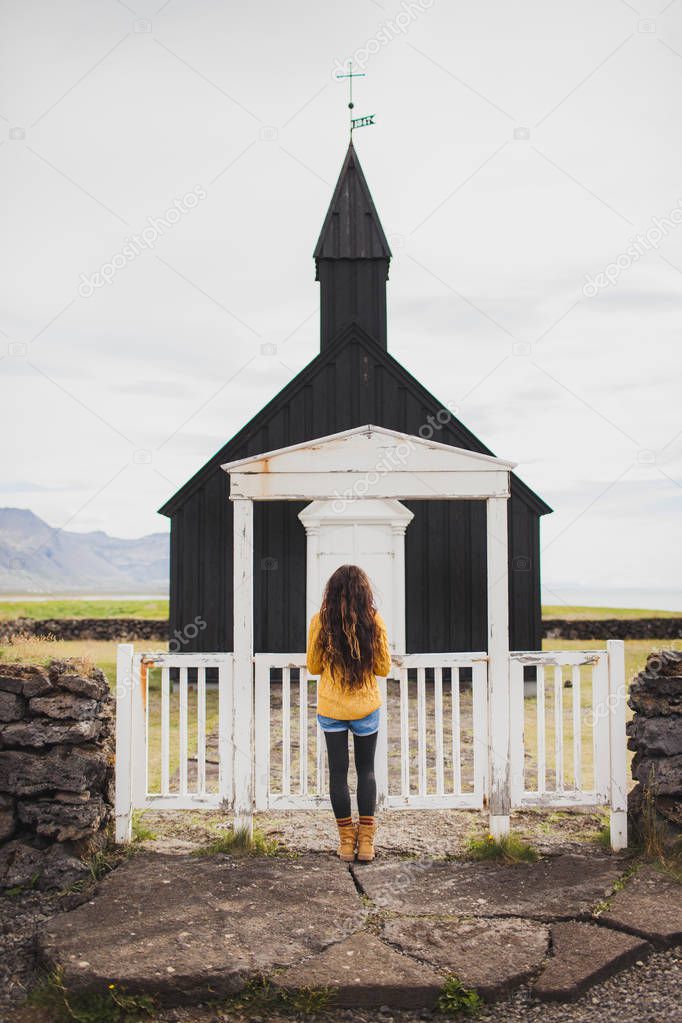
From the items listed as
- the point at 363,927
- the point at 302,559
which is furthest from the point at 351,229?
the point at 363,927

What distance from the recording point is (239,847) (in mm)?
6238

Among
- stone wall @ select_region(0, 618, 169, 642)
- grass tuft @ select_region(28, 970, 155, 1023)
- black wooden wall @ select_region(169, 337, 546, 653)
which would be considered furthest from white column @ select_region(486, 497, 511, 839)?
stone wall @ select_region(0, 618, 169, 642)

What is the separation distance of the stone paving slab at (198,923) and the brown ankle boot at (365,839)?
19 centimetres

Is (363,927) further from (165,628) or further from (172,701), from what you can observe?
(165,628)

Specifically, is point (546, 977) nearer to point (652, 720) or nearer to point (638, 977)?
point (638, 977)

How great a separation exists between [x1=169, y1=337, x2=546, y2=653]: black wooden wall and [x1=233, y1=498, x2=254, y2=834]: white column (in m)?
7.86

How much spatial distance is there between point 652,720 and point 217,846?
317 centimetres

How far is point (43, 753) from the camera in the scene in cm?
594

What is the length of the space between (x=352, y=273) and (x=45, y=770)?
12410 mm

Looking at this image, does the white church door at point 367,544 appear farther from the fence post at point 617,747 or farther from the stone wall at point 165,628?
the stone wall at point 165,628

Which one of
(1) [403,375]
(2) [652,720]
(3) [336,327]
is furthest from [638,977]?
(3) [336,327]

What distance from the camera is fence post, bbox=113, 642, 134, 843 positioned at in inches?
246

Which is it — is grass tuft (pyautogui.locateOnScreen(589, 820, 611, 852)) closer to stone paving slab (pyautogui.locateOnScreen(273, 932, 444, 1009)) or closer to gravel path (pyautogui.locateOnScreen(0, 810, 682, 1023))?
gravel path (pyautogui.locateOnScreen(0, 810, 682, 1023))

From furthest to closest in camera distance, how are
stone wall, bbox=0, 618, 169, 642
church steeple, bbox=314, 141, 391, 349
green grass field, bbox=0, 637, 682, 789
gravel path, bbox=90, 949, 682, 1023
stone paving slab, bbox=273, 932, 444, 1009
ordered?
1. stone wall, bbox=0, 618, 169, 642
2. church steeple, bbox=314, 141, 391, 349
3. green grass field, bbox=0, 637, 682, 789
4. stone paving slab, bbox=273, 932, 444, 1009
5. gravel path, bbox=90, 949, 682, 1023
